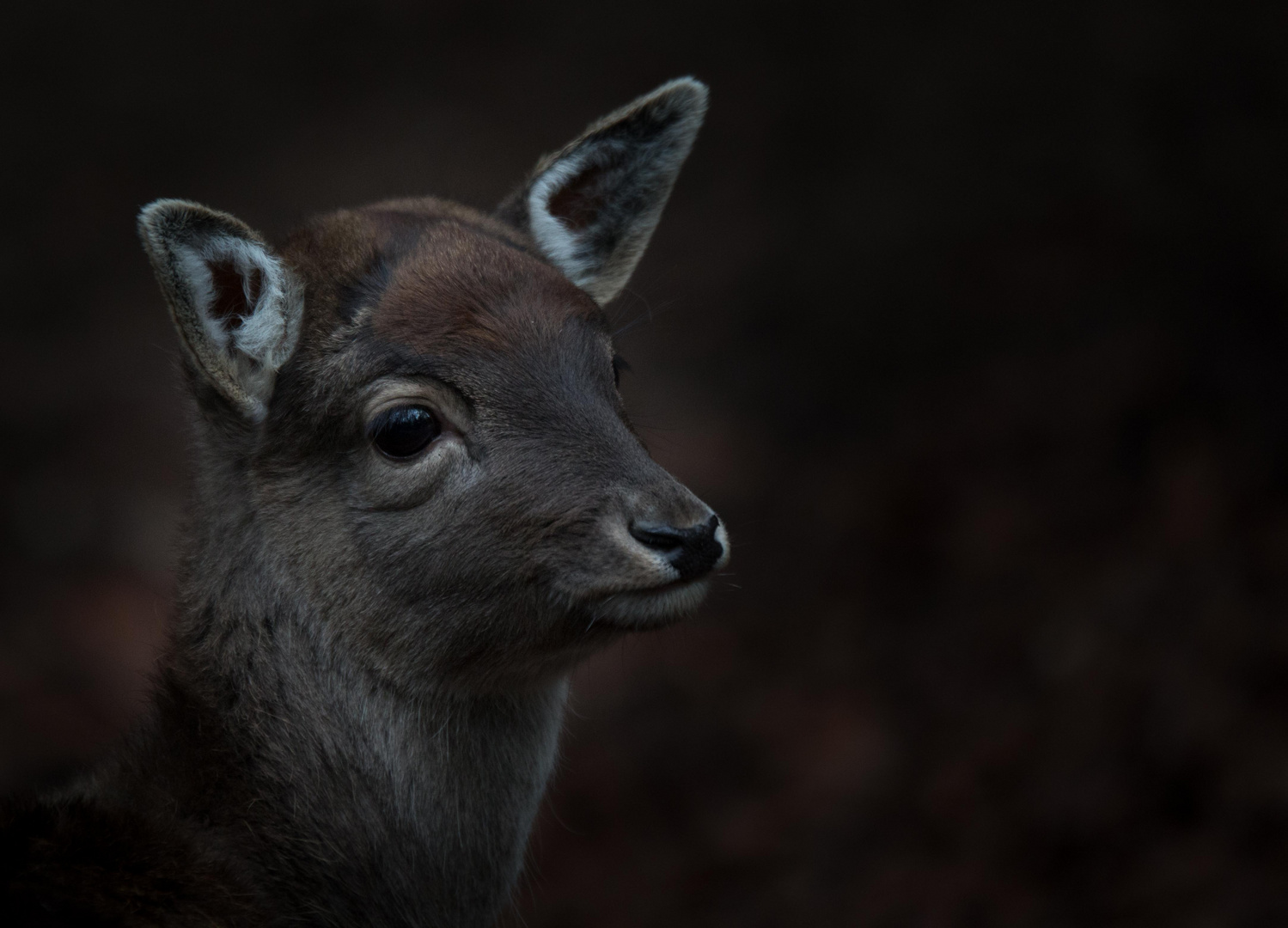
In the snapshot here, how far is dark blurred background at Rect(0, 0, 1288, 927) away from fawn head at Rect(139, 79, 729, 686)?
817 millimetres

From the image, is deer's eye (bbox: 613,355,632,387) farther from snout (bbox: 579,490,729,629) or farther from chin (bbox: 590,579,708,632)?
chin (bbox: 590,579,708,632)

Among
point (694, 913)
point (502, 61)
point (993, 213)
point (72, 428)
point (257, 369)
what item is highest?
point (257, 369)

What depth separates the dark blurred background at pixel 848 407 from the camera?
23.9ft

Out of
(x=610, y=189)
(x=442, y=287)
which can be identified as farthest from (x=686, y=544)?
(x=610, y=189)

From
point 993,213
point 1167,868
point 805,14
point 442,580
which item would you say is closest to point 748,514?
point 993,213

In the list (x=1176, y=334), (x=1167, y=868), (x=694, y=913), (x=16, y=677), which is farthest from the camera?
(x=16, y=677)

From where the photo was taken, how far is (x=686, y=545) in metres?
3.58

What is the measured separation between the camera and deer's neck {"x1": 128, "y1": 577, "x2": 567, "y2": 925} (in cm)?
384

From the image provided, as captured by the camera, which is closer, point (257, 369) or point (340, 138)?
point (257, 369)

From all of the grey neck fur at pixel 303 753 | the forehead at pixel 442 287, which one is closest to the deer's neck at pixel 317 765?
the grey neck fur at pixel 303 753

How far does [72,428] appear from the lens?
12047 mm

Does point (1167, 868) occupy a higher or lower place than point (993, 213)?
lower

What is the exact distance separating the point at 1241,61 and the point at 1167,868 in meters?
6.10

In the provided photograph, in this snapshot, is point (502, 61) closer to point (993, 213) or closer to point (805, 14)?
point (805, 14)
